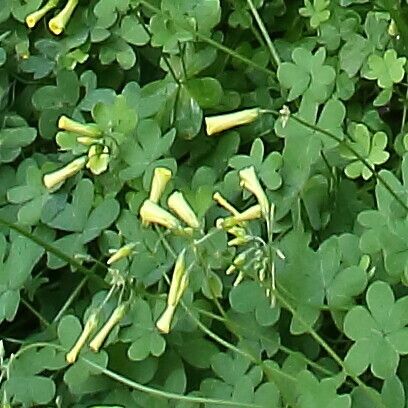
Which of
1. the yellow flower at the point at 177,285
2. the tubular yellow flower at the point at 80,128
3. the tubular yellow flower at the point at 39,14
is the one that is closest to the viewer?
the yellow flower at the point at 177,285

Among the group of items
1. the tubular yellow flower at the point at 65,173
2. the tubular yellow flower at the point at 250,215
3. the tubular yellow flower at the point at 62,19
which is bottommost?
the tubular yellow flower at the point at 65,173

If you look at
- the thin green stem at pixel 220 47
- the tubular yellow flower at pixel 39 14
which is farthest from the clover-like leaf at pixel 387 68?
the tubular yellow flower at pixel 39 14

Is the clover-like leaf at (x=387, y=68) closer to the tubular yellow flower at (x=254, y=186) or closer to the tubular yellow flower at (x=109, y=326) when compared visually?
the tubular yellow flower at (x=254, y=186)

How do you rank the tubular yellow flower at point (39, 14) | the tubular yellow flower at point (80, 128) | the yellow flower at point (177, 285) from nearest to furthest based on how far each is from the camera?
the yellow flower at point (177, 285) → the tubular yellow flower at point (80, 128) → the tubular yellow flower at point (39, 14)

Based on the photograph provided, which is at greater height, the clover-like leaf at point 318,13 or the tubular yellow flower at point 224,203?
the clover-like leaf at point 318,13

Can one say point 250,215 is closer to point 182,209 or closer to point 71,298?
point 182,209

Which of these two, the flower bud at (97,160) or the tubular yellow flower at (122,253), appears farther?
the flower bud at (97,160)

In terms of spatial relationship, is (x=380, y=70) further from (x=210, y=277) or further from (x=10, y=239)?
(x=10, y=239)
